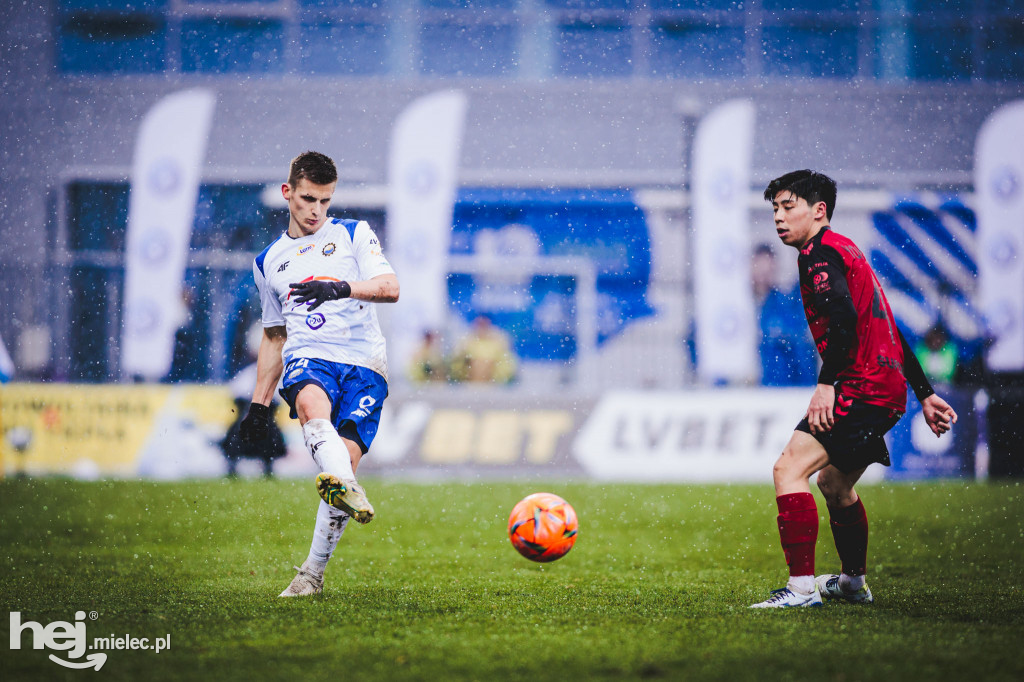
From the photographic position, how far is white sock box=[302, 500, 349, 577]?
493 centimetres

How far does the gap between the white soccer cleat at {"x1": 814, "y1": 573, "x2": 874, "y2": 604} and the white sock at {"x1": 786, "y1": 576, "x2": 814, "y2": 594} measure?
0.56ft

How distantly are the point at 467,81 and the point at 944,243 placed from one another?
1013 centimetres

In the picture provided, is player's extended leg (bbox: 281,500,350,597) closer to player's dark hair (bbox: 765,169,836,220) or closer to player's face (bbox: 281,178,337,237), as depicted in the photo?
player's face (bbox: 281,178,337,237)

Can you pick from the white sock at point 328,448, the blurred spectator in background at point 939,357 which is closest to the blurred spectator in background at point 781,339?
the blurred spectator in background at point 939,357

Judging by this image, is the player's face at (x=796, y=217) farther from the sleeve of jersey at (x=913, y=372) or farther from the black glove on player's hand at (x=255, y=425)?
the black glove on player's hand at (x=255, y=425)

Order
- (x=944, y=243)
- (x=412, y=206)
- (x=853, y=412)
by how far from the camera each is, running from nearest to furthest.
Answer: (x=853, y=412) → (x=412, y=206) → (x=944, y=243)

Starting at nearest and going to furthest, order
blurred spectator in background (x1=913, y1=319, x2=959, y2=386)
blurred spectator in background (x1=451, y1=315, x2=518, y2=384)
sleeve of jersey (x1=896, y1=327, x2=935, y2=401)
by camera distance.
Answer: sleeve of jersey (x1=896, y1=327, x2=935, y2=401) → blurred spectator in background (x1=913, y1=319, x2=959, y2=386) → blurred spectator in background (x1=451, y1=315, x2=518, y2=384)

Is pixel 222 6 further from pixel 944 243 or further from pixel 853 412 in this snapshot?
pixel 853 412

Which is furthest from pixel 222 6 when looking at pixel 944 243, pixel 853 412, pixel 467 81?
pixel 853 412

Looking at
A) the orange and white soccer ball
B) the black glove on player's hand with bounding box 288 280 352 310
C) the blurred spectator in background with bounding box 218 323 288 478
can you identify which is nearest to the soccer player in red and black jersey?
the orange and white soccer ball

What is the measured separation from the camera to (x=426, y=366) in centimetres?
1470

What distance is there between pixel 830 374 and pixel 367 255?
2.35 m

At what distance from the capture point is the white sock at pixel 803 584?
473cm

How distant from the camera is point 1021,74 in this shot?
20.2 metres
